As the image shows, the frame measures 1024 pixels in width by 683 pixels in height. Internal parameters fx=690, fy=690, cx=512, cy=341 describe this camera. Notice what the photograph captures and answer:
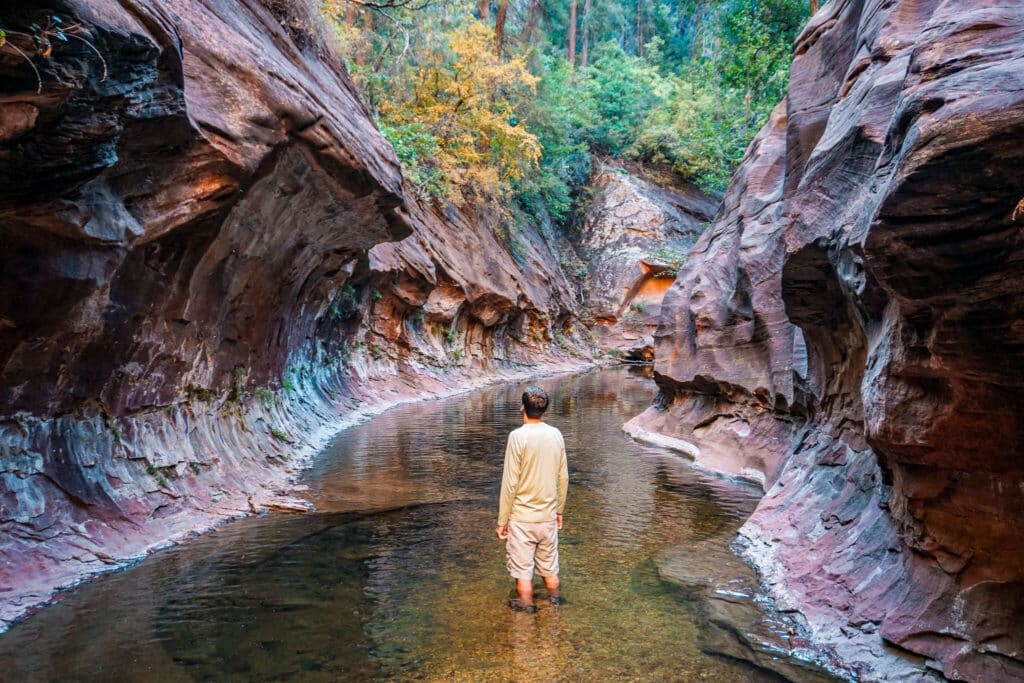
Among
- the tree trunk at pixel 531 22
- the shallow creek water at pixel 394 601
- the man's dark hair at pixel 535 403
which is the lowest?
the shallow creek water at pixel 394 601

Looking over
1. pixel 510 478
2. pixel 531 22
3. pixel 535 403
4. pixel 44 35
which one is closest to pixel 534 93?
pixel 531 22

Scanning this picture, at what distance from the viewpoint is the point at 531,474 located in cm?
534

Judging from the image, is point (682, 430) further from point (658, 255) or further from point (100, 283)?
point (658, 255)

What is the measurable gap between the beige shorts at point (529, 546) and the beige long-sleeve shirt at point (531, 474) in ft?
0.25

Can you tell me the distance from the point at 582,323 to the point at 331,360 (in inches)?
1126

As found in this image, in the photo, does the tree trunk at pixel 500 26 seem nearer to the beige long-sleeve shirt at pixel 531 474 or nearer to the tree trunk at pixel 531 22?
the tree trunk at pixel 531 22

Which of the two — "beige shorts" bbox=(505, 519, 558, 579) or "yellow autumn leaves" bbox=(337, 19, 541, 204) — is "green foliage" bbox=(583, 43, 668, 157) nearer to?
"yellow autumn leaves" bbox=(337, 19, 541, 204)

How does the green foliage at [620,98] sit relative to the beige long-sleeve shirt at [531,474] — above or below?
above

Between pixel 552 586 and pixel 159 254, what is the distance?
5356 millimetres

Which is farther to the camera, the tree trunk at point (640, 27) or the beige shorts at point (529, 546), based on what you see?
the tree trunk at point (640, 27)

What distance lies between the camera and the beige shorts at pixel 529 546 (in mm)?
5441

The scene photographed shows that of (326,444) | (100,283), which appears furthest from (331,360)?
(100,283)

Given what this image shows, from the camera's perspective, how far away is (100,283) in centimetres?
621

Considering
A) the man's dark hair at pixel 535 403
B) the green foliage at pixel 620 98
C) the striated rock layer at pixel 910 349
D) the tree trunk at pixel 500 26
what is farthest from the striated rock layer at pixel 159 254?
the green foliage at pixel 620 98
